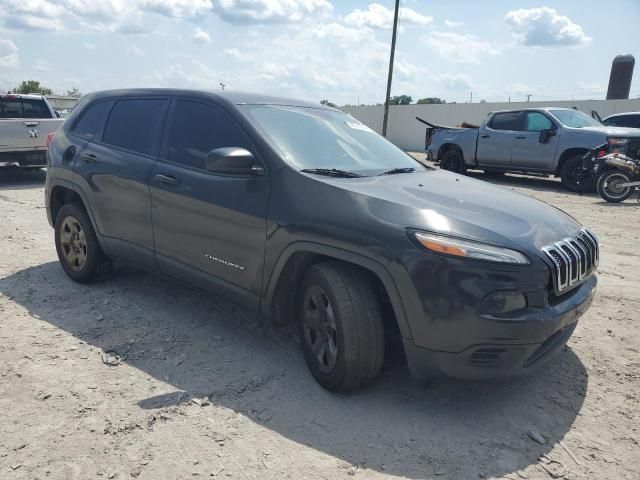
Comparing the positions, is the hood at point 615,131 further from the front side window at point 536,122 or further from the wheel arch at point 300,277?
the wheel arch at point 300,277

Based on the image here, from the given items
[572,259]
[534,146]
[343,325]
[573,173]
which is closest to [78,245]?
[343,325]

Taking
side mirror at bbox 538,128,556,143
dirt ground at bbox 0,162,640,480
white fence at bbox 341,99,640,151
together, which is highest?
white fence at bbox 341,99,640,151

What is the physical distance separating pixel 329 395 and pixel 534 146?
1062 centimetres

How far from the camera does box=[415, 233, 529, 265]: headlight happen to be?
99.0 inches

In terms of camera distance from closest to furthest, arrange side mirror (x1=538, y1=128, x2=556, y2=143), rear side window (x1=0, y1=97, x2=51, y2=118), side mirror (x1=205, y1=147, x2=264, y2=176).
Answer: side mirror (x1=205, y1=147, x2=264, y2=176)
rear side window (x1=0, y1=97, x2=51, y2=118)
side mirror (x1=538, y1=128, x2=556, y2=143)

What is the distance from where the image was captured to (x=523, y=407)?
296cm

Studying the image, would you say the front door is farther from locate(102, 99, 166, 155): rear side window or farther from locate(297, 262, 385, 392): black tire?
locate(297, 262, 385, 392): black tire

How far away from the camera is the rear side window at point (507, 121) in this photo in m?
12.6

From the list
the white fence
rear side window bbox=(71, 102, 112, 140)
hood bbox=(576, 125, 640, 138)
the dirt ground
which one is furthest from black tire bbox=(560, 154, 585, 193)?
the white fence

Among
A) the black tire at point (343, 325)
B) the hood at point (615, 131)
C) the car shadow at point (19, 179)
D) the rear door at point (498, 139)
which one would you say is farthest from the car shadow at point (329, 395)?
the rear door at point (498, 139)

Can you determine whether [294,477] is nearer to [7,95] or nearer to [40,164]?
[40,164]

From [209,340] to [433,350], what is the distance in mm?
1768

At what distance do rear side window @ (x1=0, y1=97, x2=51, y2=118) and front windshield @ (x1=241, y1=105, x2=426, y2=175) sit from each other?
30.1ft

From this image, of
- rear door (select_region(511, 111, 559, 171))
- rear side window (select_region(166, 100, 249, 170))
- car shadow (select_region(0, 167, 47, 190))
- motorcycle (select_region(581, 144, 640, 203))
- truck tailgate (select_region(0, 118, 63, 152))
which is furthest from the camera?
rear door (select_region(511, 111, 559, 171))
